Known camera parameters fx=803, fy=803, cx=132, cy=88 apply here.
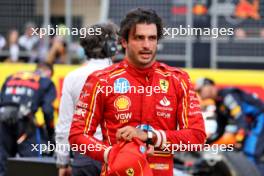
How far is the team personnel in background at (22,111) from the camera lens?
27.5ft

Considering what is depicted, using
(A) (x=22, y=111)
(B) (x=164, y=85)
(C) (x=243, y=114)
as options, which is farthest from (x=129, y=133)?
(C) (x=243, y=114)

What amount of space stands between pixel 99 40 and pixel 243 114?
3.76 meters

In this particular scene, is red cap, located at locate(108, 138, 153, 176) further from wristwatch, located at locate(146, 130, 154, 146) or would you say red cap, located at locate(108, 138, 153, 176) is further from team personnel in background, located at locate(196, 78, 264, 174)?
team personnel in background, located at locate(196, 78, 264, 174)

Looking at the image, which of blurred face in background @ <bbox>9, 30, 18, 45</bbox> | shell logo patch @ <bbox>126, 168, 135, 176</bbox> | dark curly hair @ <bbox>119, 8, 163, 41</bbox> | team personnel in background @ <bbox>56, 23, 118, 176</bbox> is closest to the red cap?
shell logo patch @ <bbox>126, 168, 135, 176</bbox>

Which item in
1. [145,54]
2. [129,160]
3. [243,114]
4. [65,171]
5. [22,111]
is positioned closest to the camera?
[129,160]

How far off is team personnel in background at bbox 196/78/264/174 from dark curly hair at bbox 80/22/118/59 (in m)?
3.59

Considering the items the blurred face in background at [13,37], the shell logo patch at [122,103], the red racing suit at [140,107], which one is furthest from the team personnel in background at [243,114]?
the shell logo patch at [122,103]

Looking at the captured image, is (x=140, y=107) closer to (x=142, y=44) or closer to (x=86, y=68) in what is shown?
(x=142, y=44)

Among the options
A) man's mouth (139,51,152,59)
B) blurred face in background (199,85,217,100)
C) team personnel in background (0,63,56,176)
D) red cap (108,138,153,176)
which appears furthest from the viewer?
blurred face in background (199,85,217,100)

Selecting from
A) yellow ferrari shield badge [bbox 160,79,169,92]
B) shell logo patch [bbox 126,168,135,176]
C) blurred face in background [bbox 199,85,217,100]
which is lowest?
blurred face in background [bbox 199,85,217,100]

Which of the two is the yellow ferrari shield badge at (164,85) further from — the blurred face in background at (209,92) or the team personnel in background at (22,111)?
the blurred face in background at (209,92)

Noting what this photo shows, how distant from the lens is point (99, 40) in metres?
5.74

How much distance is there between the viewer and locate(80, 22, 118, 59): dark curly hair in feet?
18.9

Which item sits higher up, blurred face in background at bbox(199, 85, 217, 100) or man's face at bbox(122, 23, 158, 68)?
man's face at bbox(122, 23, 158, 68)
